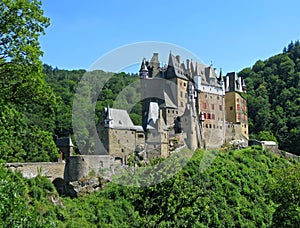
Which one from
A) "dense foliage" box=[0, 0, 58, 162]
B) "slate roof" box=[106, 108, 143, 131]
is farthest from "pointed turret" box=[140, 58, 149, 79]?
"dense foliage" box=[0, 0, 58, 162]

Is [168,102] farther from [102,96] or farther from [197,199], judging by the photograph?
[197,199]

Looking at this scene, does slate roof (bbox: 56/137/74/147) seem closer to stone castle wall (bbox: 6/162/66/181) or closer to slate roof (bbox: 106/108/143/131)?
stone castle wall (bbox: 6/162/66/181)

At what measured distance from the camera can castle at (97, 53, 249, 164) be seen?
35.3m

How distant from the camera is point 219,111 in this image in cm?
4722

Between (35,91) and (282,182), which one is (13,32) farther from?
(282,182)

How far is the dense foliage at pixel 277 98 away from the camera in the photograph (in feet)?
210

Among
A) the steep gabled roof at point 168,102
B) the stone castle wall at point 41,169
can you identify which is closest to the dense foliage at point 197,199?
the stone castle wall at point 41,169

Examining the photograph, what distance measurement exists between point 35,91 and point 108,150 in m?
23.2

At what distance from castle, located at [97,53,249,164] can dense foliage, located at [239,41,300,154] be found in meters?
13.5

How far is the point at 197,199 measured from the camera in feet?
66.2

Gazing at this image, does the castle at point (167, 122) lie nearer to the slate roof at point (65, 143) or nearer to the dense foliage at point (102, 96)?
the slate roof at point (65, 143)

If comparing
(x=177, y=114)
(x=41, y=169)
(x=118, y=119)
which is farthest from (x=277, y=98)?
(x=41, y=169)

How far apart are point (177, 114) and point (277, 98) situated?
38.5 metres

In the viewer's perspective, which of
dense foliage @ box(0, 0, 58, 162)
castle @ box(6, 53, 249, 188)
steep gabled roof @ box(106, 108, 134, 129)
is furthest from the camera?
steep gabled roof @ box(106, 108, 134, 129)
